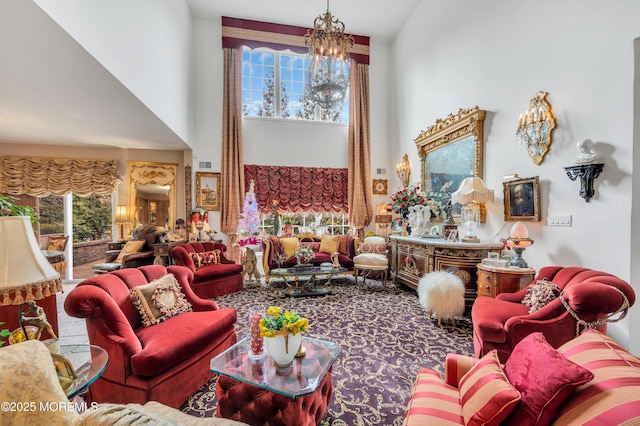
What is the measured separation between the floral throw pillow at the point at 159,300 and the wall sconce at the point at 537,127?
406cm

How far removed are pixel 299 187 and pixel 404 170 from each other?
2.51 m

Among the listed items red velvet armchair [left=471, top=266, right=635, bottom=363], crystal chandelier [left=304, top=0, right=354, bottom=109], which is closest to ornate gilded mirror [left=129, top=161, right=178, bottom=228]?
crystal chandelier [left=304, top=0, right=354, bottom=109]

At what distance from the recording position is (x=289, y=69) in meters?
7.28

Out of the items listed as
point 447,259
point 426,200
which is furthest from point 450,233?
point 426,200

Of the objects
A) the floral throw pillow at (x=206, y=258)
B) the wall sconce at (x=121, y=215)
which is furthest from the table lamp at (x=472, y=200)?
the wall sconce at (x=121, y=215)

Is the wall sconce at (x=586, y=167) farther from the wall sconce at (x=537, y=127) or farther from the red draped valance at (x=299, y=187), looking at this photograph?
the red draped valance at (x=299, y=187)

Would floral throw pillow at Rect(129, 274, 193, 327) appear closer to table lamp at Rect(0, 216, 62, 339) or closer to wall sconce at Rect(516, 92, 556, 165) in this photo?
table lamp at Rect(0, 216, 62, 339)

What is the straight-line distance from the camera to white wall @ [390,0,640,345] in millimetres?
2453

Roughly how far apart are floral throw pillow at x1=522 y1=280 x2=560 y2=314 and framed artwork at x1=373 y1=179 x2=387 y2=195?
495cm

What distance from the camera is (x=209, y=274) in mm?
4547

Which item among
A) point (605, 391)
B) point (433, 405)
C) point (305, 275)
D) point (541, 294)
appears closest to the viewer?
point (605, 391)

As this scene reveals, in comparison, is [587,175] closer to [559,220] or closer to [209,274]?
[559,220]

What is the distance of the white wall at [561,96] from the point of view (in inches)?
96.6

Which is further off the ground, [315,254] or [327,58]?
[327,58]
